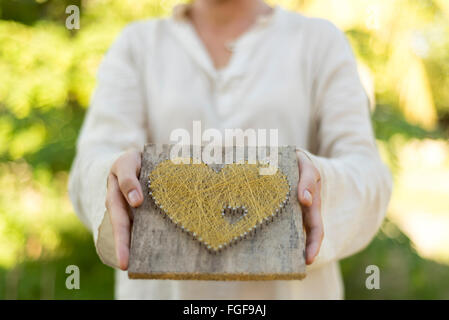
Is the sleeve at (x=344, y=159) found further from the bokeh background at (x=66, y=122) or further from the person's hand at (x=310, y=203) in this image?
the bokeh background at (x=66, y=122)

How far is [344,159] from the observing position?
97cm

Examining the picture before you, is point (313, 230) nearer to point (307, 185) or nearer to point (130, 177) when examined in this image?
point (307, 185)

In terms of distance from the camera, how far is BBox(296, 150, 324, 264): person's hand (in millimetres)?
750

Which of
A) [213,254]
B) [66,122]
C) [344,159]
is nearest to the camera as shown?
[213,254]

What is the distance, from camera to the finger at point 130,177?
0.75m

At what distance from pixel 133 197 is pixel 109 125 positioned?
0.37 metres

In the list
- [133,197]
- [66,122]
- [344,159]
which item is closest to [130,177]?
[133,197]

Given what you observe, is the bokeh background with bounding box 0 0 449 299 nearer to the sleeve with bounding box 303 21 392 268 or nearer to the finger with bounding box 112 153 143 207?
the sleeve with bounding box 303 21 392 268

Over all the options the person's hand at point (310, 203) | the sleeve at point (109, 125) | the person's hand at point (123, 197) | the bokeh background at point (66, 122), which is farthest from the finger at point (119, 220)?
the bokeh background at point (66, 122)

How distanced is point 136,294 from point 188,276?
1.35ft

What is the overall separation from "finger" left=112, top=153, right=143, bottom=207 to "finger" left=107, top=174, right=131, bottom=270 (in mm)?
24

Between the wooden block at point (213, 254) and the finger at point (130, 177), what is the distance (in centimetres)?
3

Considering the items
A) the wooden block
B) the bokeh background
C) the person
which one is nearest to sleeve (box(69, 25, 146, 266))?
the person
